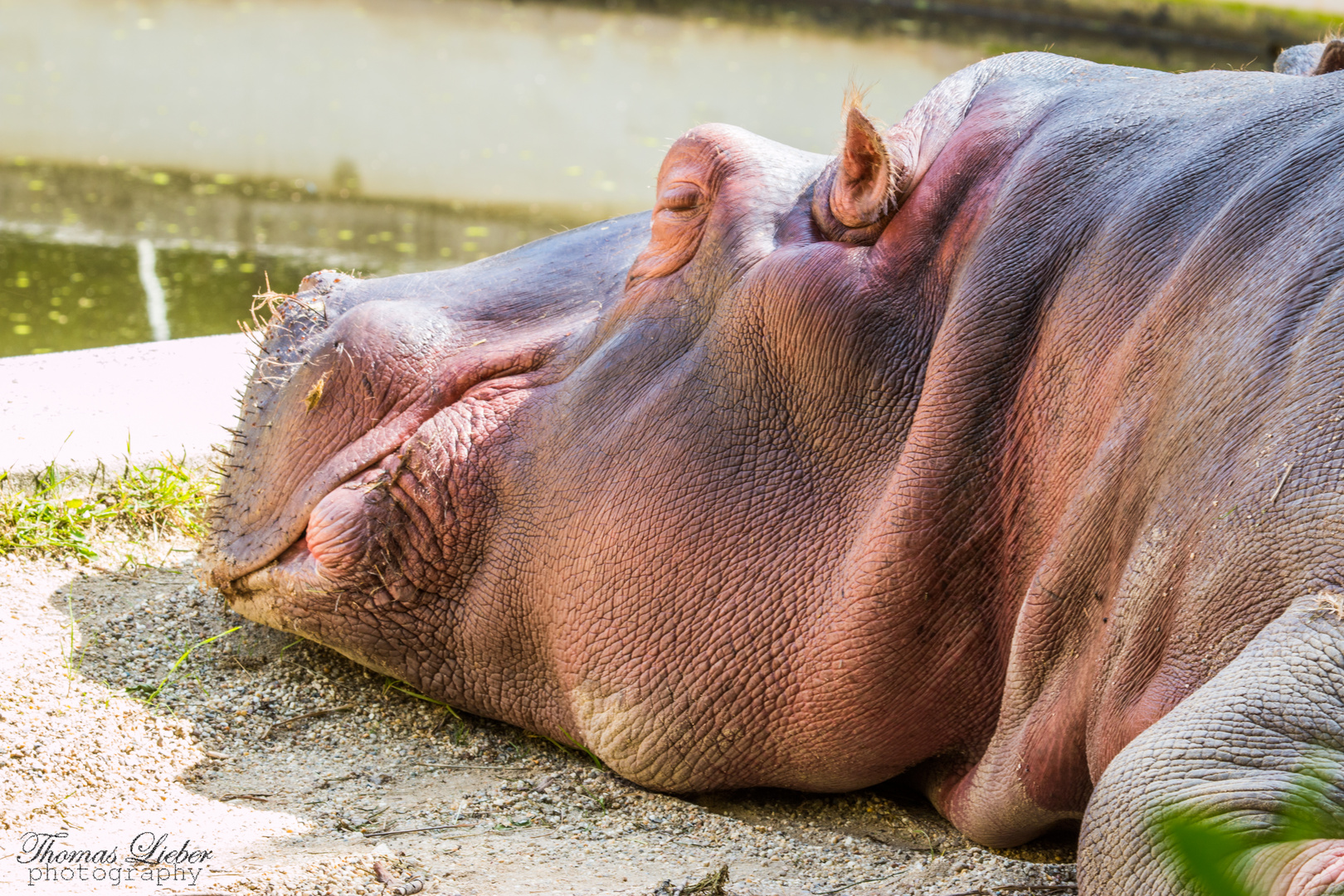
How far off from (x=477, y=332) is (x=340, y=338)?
251 millimetres

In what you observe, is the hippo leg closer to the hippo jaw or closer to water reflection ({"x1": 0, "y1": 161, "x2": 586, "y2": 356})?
the hippo jaw

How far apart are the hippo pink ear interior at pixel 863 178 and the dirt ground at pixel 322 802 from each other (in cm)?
94

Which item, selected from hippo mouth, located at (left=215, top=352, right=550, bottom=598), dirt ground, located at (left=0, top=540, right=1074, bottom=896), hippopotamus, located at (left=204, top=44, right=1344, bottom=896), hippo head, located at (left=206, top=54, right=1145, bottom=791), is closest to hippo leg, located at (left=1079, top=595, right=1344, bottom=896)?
hippopotamus, located at (left=204, top=44, right=1344, bottom=896)

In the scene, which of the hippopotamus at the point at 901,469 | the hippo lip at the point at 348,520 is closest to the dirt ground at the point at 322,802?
the hippopotamus at the point at 901,469

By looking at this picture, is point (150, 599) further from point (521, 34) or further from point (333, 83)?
point (521, 34)

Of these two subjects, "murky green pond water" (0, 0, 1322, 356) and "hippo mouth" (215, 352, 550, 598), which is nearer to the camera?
"hippo mouth" (215, 352, 550, 598)

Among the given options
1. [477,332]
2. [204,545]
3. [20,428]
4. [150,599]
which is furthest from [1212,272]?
[20,428]

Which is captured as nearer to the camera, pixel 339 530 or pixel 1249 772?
pixel 1249 772

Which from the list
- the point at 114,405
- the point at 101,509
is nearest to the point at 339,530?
the point at 101,509

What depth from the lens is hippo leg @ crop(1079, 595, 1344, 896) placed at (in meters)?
1.23

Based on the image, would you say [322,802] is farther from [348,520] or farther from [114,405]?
[114,405]

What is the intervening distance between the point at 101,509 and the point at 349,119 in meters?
7.08

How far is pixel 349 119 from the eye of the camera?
9938mm

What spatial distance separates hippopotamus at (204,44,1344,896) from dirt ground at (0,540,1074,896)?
0.10m
